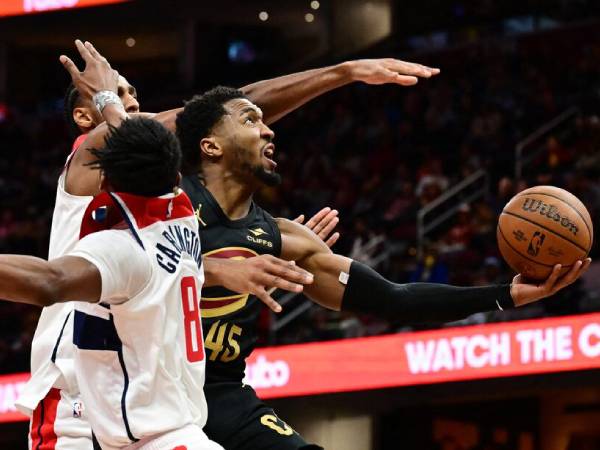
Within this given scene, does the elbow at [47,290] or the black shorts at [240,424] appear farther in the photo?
the black shorts at [240,424]

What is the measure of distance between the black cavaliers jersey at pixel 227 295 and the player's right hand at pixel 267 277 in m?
0.64

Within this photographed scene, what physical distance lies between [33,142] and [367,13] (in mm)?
5269

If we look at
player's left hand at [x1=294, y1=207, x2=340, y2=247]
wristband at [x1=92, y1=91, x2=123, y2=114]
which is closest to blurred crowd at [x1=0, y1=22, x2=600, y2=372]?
player's left hand at [x1=294, y1=207, x2=340, y2=247]

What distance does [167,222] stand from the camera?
11.5 ft

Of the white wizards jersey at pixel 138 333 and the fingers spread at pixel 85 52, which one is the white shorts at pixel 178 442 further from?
the fingers spread at pixel 85 52

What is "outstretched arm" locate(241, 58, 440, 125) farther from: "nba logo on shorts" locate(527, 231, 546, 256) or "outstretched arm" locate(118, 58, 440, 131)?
"nba logo on shorts" locate(527, 231, 546, 256)

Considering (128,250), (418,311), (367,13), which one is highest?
(367,13)

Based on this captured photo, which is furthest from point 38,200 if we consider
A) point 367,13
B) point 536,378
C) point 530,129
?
point 536,378

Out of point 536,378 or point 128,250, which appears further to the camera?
point 536,378

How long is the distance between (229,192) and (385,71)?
28.4 inches

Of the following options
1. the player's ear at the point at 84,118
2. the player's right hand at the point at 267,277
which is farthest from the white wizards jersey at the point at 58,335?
the player's right hand at the point at 267,277

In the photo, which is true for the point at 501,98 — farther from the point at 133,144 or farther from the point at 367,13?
the point at 133,144

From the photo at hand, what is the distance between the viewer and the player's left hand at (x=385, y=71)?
15.1 feet

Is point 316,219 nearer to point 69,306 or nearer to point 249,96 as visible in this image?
point 249,96
